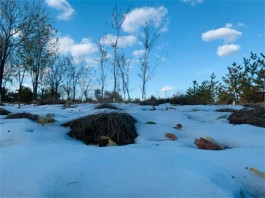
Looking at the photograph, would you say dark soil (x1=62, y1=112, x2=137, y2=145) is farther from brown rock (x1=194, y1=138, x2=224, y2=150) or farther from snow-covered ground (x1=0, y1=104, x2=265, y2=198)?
brown rock (x1=194, y1=138, x2=224, y2=150)

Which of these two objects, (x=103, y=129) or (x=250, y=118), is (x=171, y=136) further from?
(x=250, y=118)

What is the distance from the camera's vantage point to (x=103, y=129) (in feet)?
7.64

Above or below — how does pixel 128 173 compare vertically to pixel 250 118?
below

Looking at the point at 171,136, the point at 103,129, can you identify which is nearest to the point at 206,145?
the point at 171,136

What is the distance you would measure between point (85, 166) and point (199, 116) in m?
2.70

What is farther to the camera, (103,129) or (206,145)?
(103,129)

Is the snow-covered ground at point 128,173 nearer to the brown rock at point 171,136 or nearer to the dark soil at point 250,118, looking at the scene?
the brown rock at point 171,136

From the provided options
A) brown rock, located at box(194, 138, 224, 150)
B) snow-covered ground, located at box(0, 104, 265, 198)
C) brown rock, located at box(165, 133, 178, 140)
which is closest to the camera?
snow-covered ground, located at box(0, 104, 265, 198)

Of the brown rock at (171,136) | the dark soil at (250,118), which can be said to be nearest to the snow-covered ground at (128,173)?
the brown rock at (171,136)

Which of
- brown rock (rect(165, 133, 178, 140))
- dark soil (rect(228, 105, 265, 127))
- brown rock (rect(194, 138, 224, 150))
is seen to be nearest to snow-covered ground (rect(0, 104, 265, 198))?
brown rock (rect(194, 138, 224, 150))

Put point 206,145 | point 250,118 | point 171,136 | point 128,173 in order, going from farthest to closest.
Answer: point 250,118
point 171,136
point 206,145
point 128,173

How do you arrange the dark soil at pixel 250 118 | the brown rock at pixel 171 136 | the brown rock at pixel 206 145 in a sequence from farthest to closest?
the dark soil at pixel 250 118
the brown rock at pixel 171 136
the brown rock at pixel 206 145

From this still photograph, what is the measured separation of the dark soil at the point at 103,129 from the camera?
2246 millimetres

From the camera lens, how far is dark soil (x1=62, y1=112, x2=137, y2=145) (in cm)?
225
